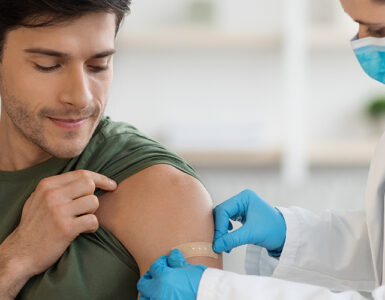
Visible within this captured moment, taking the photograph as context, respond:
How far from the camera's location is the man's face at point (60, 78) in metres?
1.46

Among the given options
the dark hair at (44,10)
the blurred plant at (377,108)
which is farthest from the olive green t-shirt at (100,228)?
the blurred plant at (377,108)

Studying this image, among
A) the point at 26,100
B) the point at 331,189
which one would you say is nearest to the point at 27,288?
the point at 26,100

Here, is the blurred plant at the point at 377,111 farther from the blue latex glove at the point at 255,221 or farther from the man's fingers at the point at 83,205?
the man's fingers at the point at 83,205

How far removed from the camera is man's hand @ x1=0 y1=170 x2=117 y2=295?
4.63 feet

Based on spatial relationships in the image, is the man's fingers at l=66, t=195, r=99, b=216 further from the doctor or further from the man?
the doctor

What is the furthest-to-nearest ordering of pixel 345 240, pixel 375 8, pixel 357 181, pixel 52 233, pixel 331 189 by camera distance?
pixel 357 181 → pixel 331 189 → pixel 345 240 → pixel 375 8 → pixel 52 233

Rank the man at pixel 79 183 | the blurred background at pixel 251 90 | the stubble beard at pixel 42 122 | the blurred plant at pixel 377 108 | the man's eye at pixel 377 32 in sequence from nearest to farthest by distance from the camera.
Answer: the man at pixel 79 183 → the stubble beard at pixel 42 122 → the man's eye at pixel 377 32 → the blurred background at pixel 251 90 → the blurred plant at pixel 377 108

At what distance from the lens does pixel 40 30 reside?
1.46m

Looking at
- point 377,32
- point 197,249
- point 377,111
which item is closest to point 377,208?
point 377,32

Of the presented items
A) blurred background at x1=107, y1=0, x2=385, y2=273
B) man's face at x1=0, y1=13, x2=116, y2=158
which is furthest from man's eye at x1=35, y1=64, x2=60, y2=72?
blurred background at x1=107, y1=0, x2=385, y2=273

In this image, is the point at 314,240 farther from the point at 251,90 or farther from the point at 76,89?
the point at 251,90

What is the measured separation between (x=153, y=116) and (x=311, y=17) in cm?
129

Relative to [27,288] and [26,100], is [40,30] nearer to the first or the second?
[26,100]

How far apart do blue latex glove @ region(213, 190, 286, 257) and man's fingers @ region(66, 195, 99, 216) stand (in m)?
0.29
